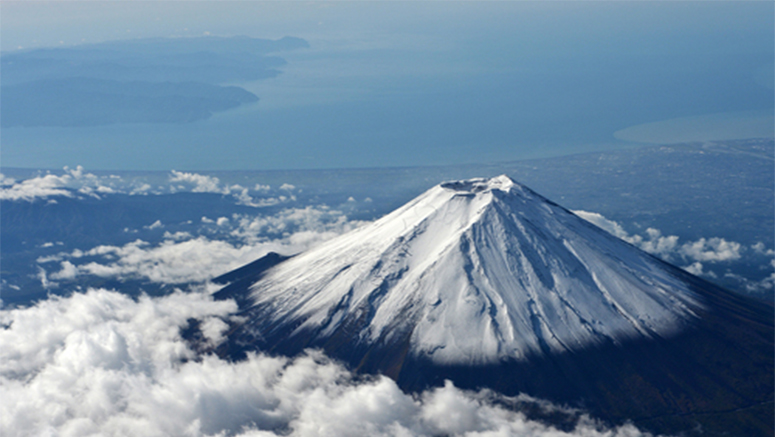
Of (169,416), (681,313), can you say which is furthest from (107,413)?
(681,313)

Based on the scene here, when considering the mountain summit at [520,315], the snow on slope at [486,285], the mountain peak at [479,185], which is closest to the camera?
the mountain summit at [520,315]

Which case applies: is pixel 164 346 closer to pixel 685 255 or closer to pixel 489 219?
pixel 489 219

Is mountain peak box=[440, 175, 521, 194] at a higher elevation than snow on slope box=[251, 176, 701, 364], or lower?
higher

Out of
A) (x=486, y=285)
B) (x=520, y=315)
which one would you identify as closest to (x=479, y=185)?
(x=486, y=285)

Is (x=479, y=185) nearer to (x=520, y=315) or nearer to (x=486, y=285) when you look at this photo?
(x=486, y=285)

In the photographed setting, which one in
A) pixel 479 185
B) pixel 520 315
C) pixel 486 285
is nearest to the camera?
pixel 520 315
